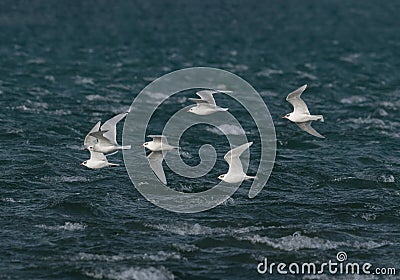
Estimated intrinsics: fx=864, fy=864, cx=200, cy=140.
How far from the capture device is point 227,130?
146ft

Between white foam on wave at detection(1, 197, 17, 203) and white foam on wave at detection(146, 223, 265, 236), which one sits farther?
white foam on wave at detection(1, 197, 17, 203)

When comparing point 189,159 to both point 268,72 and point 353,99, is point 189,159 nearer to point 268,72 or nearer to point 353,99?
point 353,99

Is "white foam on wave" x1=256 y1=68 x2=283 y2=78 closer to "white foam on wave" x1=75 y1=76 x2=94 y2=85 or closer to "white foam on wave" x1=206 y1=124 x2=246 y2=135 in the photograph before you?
"white foam on wave" x1=75 y1=76 x2=94 y2=85

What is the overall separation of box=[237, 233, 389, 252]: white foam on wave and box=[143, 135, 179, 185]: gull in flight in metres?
5.05

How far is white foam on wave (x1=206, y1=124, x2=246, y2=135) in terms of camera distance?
44141 millimetres

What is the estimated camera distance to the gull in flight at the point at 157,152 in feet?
105

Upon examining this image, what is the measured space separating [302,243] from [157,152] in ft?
23.7

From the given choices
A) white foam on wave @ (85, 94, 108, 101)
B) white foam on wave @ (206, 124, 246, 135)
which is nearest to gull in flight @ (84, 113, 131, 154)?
white foam on wave @ (206, 124, 246, 135)

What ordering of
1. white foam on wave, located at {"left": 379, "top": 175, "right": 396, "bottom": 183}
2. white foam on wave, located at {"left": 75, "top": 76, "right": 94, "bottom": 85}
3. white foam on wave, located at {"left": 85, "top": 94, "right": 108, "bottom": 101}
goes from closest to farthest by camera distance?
white foam on wave, located at {"left": 379, "top": 175, "right": 396, "bottom": 183}, white foam on wave, located at {"left": 85, "top": 94, "right": 108, "bottom": 101}, white foam on wave, located at {"left": 75, "top": 76, "right": 94, "bottom": 85}

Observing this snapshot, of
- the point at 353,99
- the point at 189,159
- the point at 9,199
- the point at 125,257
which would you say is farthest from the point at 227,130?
the point at 125,257

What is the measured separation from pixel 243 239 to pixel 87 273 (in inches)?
223

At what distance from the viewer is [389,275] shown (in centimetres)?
2695

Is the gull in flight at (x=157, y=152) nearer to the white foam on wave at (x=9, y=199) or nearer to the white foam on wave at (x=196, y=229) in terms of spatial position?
the white foam on wave at (x=196, y=229)

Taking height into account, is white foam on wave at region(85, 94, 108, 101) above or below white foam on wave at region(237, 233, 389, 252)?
above
